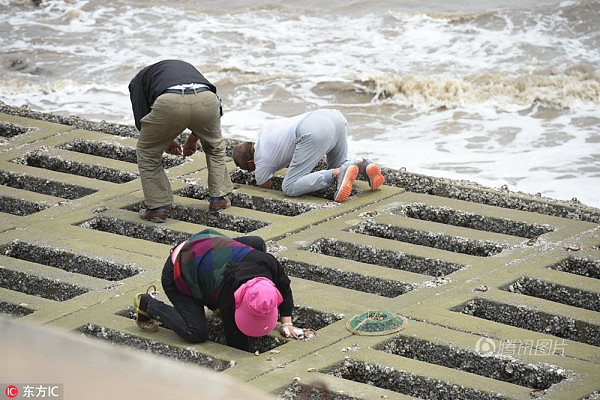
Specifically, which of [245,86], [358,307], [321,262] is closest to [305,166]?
[321,262]

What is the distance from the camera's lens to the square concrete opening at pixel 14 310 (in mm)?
4582

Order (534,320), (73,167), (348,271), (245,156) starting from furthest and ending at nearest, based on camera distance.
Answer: (73,167) → (245,156) → (348,271) → (534,320)

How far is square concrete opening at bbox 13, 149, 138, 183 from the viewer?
657 cm

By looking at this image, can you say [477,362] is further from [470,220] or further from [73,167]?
[73,167]

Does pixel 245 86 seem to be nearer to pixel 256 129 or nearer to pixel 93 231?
pixel 256 129

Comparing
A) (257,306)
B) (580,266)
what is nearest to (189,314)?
(257,306)

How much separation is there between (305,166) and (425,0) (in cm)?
909

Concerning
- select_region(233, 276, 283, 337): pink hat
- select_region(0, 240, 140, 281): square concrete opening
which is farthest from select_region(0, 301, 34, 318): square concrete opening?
select_region(233, 276, 283, 337): pink hat

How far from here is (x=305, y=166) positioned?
234 inches

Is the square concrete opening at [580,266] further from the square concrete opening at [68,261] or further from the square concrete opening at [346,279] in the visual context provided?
the square concrete opening at [68,261]

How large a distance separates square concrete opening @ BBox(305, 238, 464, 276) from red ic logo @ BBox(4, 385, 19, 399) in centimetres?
412

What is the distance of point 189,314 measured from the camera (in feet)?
13.8

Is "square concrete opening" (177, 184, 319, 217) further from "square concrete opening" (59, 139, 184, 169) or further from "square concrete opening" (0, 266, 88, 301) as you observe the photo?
"square concrete opening" (0, 266, 88, 301)

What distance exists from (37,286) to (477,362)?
2200 millimetres
